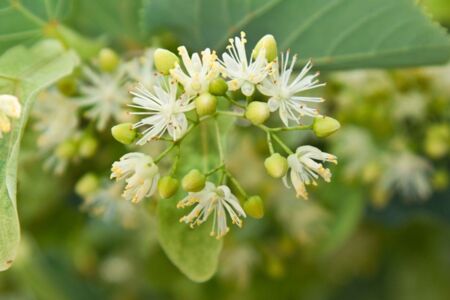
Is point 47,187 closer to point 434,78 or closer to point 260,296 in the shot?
point 260,296

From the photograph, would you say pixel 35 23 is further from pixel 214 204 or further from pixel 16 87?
pixel 214 204

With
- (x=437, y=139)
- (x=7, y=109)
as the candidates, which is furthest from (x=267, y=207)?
(x=7, y=109)

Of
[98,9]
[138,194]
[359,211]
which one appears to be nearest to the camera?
[138,194]

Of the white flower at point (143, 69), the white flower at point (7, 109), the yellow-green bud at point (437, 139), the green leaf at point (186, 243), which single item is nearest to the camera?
the white flower at point (7, 109)

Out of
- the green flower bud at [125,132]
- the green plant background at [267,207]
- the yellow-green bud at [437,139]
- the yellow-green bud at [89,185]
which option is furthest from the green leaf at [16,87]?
the yellow-green bud at [437,139]

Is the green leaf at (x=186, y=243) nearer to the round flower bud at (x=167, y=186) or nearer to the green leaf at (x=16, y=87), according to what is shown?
the round flower bud at (x=167, y=186)

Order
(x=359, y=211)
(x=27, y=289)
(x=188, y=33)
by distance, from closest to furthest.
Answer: (x=188, y=33), (x=359, y=211), (x=27, y=289)

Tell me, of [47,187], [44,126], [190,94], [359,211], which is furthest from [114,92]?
[359,211]
